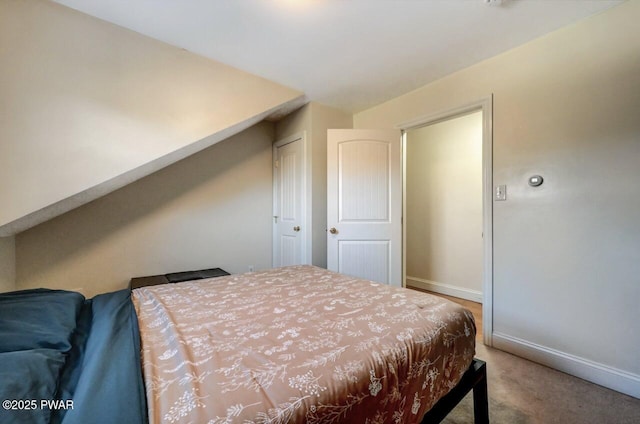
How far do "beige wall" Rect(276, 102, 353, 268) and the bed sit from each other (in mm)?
1666

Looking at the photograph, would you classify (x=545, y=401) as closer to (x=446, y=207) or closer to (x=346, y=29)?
(x=446, y=207)

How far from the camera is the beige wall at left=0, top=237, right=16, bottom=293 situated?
1.92 meters

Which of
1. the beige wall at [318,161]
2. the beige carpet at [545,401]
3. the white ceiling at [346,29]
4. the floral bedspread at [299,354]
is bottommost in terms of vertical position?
the beige carpet at [545,401]

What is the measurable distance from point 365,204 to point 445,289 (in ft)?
5.80

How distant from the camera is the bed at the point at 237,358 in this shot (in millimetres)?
616

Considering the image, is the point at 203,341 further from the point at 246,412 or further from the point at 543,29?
the point at 543,29

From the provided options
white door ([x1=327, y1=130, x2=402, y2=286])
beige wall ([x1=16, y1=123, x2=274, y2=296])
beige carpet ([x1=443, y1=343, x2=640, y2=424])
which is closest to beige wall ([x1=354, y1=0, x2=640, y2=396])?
beige carpet ([x1=443, y1=343, x2=640, y2=424])

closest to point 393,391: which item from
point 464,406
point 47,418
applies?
point 47,418

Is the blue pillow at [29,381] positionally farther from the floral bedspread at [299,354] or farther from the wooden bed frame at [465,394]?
the wooden bed frame at [465,394]

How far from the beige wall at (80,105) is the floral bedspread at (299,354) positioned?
91 cm

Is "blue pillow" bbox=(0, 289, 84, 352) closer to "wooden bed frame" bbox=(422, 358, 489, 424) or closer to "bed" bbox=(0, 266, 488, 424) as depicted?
"bed" bbox=(0, 266, 488, 424)

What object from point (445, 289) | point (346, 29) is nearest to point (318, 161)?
point (346, 29)

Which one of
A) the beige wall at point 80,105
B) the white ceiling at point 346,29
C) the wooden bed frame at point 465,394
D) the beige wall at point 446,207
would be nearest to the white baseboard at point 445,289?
the beige wall at point 446,207

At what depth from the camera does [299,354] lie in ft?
2.79
